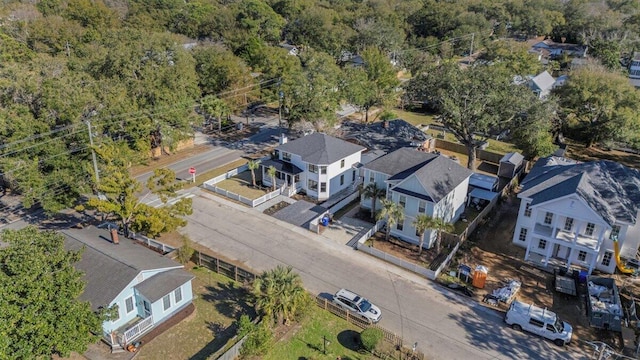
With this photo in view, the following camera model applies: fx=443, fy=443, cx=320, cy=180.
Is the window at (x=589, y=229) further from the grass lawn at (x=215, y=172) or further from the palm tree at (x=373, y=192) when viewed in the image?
the grass lawn at (x=215, y=172)

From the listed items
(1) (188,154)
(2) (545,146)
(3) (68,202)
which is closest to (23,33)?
(1) (188,154)

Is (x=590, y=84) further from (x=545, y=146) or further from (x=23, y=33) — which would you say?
(x=23, y=33)

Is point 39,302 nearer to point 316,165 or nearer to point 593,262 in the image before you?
point 316,165

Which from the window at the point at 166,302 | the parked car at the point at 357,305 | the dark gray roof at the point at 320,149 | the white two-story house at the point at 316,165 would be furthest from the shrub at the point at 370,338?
the dark gray roof at the point at 320,149

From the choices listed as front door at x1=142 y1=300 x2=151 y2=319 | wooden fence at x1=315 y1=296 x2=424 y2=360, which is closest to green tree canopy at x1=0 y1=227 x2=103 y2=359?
front door at x1=142 y1=300 x2=151 y2=319

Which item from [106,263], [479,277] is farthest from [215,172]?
[479,277]

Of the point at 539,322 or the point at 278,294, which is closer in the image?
the point at 278,294

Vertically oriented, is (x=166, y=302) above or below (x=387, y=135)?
below
